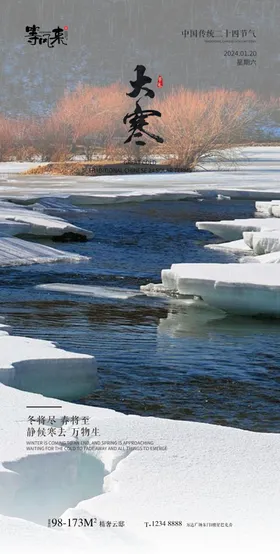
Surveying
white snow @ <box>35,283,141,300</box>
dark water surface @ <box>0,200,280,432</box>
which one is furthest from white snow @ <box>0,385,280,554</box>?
white snow @ <box>35,283,141,300</box>

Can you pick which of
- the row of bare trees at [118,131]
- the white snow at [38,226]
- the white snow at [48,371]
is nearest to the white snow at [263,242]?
the white snow at [38,226]

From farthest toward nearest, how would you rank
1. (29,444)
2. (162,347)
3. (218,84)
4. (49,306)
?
(218,84) → (49,306) → (162,347) → (29,444)

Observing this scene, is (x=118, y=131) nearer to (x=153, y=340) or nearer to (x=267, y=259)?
(x=267, y=259)

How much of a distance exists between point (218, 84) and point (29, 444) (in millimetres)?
75482

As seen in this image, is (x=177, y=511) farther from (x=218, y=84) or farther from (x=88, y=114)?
(x=218, y=84)

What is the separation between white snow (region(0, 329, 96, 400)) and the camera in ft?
20.8

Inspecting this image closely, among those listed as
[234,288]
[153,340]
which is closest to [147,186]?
[234,288]

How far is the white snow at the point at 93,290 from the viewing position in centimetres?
1052

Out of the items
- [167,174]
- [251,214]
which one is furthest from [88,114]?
[251,214]

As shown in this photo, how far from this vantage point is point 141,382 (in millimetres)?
7336

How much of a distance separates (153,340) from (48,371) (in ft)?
7.50

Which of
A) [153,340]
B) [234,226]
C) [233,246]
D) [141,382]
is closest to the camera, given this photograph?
[141,382]

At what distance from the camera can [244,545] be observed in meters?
3.90

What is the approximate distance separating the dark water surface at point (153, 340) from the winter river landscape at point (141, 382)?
2 centimetres
